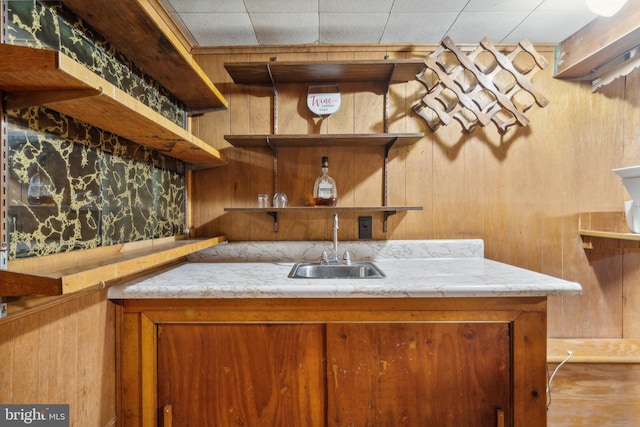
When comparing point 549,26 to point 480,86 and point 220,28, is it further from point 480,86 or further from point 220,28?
point 220,28

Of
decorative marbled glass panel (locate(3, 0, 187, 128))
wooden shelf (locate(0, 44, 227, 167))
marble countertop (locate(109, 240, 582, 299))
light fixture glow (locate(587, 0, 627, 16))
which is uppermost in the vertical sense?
light fixture glow (locate(587, 0, 627, 16))

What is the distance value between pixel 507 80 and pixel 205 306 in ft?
6.49

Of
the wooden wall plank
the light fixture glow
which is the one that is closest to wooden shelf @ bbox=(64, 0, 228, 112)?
the light fixture glow

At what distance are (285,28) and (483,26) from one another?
1.02m

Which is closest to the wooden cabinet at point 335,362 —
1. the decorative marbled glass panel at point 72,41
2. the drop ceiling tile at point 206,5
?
the decorative marbled glass panel at point 72,41

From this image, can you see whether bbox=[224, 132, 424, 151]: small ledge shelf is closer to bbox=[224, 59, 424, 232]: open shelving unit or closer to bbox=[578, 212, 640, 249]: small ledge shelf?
bbox=[224, 59, 424, 232]: open shelving unit

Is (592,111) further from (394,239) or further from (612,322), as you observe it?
(394,239)

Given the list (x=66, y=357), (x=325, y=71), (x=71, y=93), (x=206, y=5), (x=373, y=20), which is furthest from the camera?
(x=325, y=71)

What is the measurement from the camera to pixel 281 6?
1513 millimetres

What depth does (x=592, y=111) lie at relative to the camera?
1.85 metres

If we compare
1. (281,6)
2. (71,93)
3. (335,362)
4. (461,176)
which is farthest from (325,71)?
(335,362)

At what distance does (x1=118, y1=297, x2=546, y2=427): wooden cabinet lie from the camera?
48.5 inches

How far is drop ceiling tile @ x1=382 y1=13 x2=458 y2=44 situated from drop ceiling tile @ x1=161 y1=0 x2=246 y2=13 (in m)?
0.74

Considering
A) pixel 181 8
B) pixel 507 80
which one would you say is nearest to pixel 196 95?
pixel 181 8
